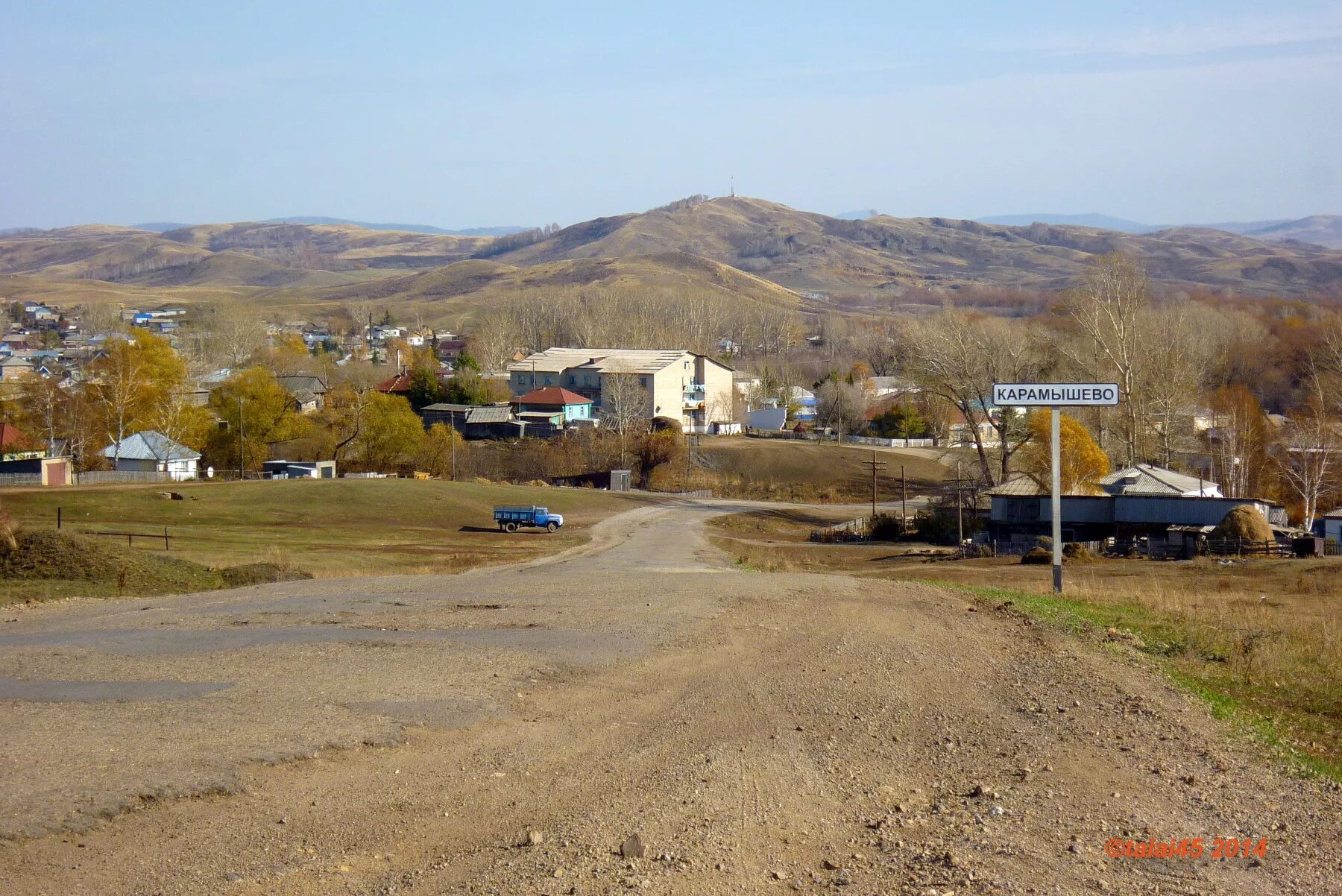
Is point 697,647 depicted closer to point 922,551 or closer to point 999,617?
point 999,617

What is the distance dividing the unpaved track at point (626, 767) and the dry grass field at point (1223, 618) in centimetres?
88

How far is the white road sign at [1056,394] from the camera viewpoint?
64.2 feet

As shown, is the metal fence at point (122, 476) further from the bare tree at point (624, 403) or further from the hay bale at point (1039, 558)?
the hay bale at point (1039, 558)

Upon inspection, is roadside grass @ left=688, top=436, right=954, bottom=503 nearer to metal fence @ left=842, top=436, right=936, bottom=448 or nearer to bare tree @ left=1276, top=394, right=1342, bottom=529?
metal fence @ left=842, top=436, right=936, bottom=448

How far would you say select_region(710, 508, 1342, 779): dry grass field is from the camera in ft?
35.7

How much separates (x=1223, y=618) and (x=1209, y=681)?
625 cm

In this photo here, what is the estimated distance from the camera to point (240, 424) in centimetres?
6756

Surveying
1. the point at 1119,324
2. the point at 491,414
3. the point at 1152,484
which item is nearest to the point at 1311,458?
the point at 1119,324

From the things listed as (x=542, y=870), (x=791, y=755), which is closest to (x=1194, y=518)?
(x=791, y=755)

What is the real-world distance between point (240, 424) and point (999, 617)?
2384 inches

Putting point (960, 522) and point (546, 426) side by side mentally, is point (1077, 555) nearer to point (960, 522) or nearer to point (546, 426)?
point (960, 522)

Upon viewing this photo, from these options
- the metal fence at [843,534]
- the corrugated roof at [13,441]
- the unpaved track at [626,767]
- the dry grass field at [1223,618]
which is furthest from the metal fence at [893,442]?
the unpaved track at [626,767]

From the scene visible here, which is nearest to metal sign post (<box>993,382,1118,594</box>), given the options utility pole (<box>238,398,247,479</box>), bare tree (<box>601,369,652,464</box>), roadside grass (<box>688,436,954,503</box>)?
roadside grass (<box>688,436,954,503</box>)

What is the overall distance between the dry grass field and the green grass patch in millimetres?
24
